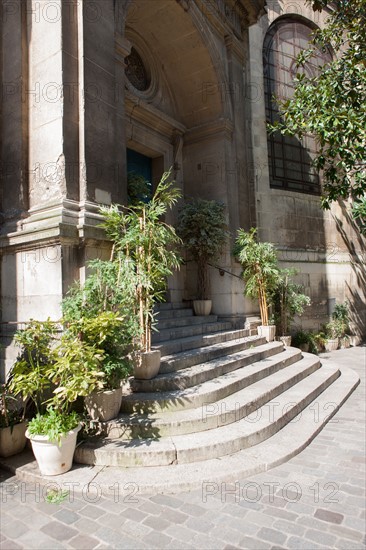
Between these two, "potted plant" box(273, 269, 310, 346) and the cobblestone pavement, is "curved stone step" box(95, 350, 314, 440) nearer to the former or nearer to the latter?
the cobblestone pavement

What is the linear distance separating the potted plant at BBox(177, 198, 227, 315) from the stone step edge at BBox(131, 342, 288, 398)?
1983 millimetres

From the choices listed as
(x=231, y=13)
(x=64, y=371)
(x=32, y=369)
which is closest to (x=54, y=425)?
(x=64, y=371)

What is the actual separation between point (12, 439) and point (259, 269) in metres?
5.71

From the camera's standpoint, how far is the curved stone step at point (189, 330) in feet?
19.5

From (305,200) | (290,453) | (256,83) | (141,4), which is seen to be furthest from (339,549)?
(256,83)

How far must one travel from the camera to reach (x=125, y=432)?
3.69 meters

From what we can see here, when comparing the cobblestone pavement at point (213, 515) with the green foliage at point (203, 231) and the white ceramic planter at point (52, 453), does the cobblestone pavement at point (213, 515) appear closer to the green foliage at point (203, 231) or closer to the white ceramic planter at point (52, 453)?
the white ceramic planter at point (52, 453)

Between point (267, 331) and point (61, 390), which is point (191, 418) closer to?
point (61, 390)

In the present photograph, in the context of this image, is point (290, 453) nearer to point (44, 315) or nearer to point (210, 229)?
point (44, 315)

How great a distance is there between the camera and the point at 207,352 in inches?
221

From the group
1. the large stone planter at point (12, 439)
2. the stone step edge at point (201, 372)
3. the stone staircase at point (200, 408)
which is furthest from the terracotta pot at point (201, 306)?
the large stone planter at point (12, 439)

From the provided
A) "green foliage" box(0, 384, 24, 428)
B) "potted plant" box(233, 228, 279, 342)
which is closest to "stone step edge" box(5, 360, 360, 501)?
"green foliage" box(0, 384, 24, 428)

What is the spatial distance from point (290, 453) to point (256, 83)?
35.0 feet

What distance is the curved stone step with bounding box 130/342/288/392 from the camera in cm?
433
